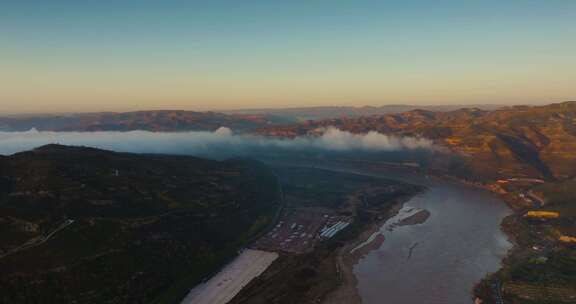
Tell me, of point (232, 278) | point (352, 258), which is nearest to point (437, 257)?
point (352, 258)

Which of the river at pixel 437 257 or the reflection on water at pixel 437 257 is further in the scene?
the reflection on water at pixel 437 257

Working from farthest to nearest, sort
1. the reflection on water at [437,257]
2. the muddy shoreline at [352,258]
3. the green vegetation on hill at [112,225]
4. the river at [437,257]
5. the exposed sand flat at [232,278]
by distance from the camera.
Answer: the reflection on water at [437,257] < the river at [437,257] < the exposed sand flat at [232,278] < the muddy shoreline at [352,258] < the green vegetation on hill at [112,225]

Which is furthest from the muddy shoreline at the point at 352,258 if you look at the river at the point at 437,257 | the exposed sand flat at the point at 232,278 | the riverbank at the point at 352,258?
the exposed sand flat at the point at 232,278

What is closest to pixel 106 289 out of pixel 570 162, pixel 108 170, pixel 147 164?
→ pixel 108 170

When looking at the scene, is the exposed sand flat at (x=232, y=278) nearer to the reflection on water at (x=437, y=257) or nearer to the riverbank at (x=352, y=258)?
the riverbank at (x=352, y=258)

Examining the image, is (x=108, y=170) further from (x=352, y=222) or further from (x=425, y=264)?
(x=425, y=264)
